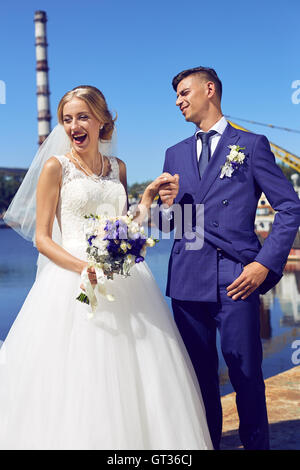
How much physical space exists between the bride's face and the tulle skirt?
0.83m

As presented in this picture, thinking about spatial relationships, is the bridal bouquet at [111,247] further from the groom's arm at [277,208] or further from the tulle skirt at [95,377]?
the groom's arm at [277,208]

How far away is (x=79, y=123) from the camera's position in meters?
3.32

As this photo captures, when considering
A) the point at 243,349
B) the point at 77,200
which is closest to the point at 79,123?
the point at 77,200

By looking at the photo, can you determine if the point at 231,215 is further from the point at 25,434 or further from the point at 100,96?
the point at 25,434

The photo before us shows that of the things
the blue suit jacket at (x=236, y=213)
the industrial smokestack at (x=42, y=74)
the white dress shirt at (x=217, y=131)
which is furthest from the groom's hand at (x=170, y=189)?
the industrial smokestack at (x=42, y=74)

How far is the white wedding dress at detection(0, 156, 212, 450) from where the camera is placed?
9.43 ft

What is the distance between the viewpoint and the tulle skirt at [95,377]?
2.87 metres

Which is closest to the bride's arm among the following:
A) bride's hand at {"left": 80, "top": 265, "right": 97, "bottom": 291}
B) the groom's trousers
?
bride's hand at {"left": 80, "top": 265, "right": 97, "bottom": 291}

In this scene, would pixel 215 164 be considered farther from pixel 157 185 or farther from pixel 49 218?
pixel 49 218

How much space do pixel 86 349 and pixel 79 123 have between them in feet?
4.58

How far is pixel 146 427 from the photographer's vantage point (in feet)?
9.68

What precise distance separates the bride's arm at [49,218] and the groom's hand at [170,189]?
662 mm

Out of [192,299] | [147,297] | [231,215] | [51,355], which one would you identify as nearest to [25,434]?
[51,355]

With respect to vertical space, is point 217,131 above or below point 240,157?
above
